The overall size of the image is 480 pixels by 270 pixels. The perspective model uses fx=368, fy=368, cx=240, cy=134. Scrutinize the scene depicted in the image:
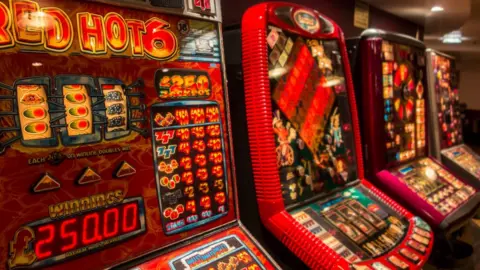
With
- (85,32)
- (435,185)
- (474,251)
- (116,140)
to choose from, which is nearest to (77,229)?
(116,140)

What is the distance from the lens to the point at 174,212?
1355 mm

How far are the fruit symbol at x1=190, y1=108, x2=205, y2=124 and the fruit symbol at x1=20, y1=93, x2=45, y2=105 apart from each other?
0.53 meters

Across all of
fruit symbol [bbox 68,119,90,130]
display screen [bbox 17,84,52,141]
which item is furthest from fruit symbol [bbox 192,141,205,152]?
display screen [bbox 17,84,52,141]

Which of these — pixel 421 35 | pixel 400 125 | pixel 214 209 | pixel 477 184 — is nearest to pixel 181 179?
pixel 214 209

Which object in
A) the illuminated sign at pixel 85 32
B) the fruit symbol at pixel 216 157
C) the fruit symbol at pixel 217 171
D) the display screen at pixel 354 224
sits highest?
the illuminated sign at pixel 85 32

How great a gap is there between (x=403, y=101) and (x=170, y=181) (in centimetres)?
210

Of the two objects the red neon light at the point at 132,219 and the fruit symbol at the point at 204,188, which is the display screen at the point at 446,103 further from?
the red neon light at the point at 132,219

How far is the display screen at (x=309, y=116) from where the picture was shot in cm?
172

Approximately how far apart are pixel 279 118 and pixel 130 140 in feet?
2.38

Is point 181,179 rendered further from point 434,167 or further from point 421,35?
point 421,35

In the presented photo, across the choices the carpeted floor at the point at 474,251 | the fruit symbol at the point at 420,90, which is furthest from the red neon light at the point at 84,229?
the fruit symbol at the point at 420,90

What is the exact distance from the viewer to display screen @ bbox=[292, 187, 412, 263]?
1580mm

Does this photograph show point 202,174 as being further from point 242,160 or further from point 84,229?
point 84,229

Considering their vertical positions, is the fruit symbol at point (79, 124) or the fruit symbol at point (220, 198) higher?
the fruit symbol at point (79, 124)
